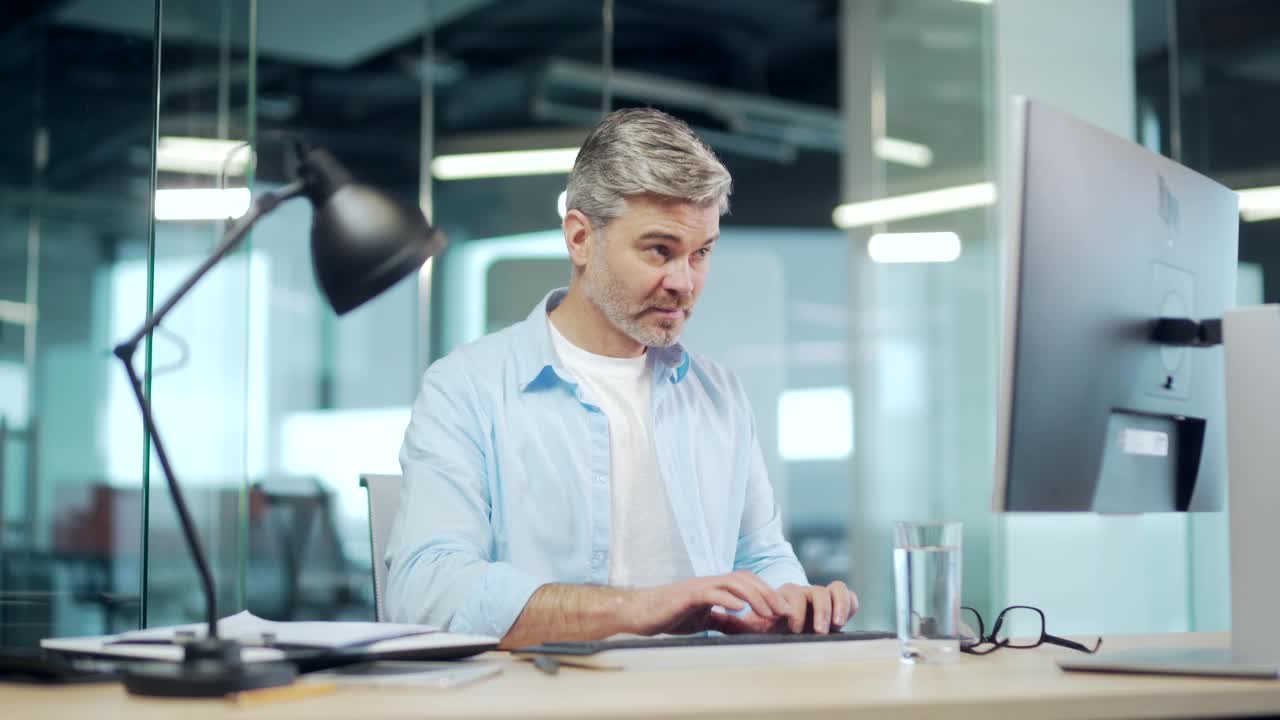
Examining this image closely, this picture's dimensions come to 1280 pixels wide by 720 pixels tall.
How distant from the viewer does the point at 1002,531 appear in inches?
164

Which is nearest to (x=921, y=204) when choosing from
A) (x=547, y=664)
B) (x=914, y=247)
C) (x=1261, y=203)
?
(x=914, y=247)

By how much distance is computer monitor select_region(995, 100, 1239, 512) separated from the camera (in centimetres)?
128

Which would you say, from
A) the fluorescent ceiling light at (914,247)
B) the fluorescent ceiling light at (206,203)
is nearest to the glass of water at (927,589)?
the fluorescent ceiling light at (206,203)

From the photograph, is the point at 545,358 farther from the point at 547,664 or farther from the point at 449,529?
the point at 547,664

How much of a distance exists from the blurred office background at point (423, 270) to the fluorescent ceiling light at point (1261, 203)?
0.02 metres

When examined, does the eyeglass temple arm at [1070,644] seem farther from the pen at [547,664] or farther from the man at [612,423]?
the pen at [547,664]

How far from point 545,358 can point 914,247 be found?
3252 millimetres

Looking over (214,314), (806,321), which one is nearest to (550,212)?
(214,314)

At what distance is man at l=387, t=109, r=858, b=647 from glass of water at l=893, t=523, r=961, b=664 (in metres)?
0.44

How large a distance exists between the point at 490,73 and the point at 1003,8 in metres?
4.10

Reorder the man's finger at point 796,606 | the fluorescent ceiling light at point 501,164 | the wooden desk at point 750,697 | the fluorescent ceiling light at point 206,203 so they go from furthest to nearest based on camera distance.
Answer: the fluorescent ceiling light at point 501,164
the fluorescent ceiling light at point 206,203
the man's finger at point 796,606
the wooden desk at point 750,697

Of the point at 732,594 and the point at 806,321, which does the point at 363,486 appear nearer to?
the point at 732,594

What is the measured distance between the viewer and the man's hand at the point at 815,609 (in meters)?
1.50

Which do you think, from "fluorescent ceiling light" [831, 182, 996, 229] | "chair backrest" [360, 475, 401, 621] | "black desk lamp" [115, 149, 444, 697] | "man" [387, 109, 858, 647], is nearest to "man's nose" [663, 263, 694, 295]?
"man" [387, 109, 858, 647]
